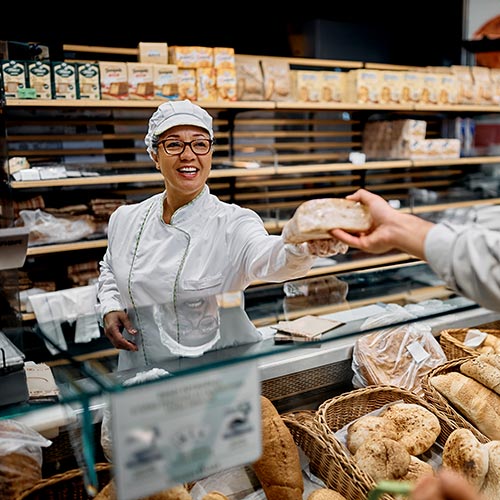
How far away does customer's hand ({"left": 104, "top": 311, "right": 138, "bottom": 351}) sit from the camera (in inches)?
48.0

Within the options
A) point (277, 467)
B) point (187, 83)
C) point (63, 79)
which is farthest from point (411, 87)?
point (277, 467)

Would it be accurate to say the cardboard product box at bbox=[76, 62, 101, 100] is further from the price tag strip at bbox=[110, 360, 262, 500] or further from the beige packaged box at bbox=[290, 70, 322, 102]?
the price tag strip at bbox=[110, 360, 262, 500]

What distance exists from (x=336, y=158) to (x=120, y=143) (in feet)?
5.47

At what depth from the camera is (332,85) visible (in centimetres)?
445

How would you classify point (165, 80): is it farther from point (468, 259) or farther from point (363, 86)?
point (468, 259)

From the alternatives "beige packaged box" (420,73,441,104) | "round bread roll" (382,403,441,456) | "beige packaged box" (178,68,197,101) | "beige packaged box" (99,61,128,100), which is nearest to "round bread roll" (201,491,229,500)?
"round bread roll" (382,403,441,456)

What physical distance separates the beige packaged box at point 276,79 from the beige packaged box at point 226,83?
298 millimetres

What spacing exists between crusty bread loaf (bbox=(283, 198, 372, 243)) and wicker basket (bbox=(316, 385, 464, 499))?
0.42 m

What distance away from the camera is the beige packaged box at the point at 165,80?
3.71 metres

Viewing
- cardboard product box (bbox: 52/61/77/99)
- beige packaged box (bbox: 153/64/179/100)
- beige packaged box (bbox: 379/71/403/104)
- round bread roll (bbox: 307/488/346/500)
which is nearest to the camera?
round bread roll (bbox: 307/488/346/500)

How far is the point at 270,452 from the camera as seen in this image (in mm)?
1165

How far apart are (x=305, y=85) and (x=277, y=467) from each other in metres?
3.56

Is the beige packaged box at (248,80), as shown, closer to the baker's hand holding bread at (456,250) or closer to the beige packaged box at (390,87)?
the beige packaged box at (390,87)

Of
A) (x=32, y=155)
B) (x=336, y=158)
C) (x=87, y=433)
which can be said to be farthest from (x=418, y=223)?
(x=336, y=158)
